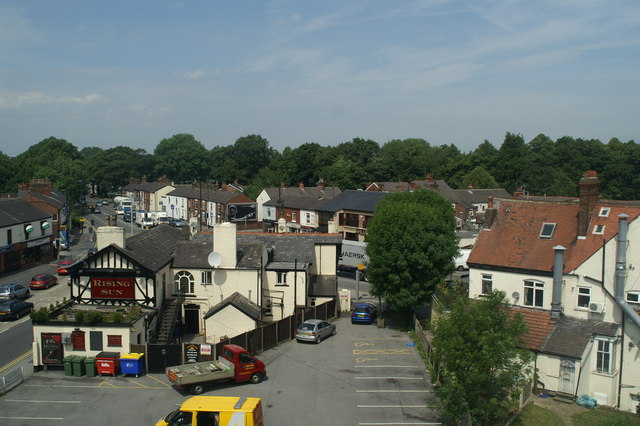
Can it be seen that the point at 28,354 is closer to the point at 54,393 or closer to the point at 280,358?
the point at 54,393

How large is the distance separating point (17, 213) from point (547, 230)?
53.8 meters

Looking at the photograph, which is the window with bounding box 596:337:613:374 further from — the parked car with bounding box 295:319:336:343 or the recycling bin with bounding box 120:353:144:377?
the recycling bin with bounding box 120:353:144:377

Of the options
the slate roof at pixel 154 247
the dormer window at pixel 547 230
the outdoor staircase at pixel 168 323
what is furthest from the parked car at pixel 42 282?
the dormer window at pixel 547 230

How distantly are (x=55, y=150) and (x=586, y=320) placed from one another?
147244 millimetres

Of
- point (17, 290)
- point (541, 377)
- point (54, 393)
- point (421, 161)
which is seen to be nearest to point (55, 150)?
point (421, 161)

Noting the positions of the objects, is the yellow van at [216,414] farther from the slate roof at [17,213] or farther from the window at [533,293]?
the slate roof at [17,213]

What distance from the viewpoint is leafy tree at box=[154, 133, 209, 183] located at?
16812cm

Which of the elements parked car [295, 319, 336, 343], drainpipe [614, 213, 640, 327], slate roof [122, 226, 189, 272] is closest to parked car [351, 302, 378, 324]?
parked car [295, 319, 336, 343]

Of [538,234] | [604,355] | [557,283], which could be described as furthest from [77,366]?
[538,234]

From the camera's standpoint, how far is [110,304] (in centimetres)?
3303

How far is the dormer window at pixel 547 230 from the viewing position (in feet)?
110

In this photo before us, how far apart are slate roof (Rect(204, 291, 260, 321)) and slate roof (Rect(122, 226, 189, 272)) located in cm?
433

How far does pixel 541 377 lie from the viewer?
28.3m

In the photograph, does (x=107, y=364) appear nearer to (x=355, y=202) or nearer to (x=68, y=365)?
(x=68, y=365)
